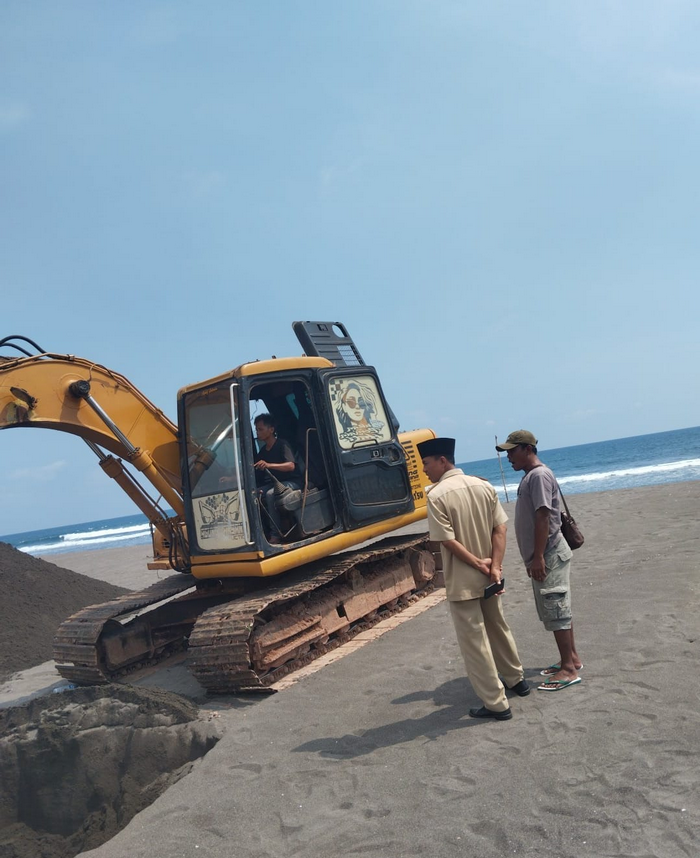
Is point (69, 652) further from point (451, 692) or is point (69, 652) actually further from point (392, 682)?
point (451, 692)

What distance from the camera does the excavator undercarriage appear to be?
6.21 meters

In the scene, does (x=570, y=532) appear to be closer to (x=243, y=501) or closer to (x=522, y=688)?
(x=522, y=688)

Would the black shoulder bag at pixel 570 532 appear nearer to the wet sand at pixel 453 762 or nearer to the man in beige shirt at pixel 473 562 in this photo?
the man in beige shirt at pixel 473 562

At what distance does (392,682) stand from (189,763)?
1709 millimetres

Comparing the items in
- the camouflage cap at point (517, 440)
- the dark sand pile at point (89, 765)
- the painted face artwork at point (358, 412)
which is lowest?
the dark sand pile at point (89, 765)

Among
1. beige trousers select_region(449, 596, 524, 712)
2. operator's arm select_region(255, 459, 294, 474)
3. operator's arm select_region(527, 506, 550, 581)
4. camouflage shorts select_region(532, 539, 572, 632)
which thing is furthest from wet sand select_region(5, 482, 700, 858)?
operator's arm select_region(255, 459, 294, 474)

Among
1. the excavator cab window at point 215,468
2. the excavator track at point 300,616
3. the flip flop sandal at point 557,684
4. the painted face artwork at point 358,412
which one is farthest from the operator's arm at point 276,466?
the flip flop sandal at point 557,684

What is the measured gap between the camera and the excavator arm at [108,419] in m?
6.43

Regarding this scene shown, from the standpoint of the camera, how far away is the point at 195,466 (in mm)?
7109

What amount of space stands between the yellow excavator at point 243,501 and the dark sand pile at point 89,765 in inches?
29.6

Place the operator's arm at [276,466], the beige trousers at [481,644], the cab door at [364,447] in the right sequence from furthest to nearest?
the cab door at [364,447] → the operator's arm at [276,466] → the beige trousers at [481,644]

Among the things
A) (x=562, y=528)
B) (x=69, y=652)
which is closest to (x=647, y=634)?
(x=562, y=528)

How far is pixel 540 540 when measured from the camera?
504 cm

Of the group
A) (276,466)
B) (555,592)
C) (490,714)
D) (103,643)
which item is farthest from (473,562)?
(103,643)
